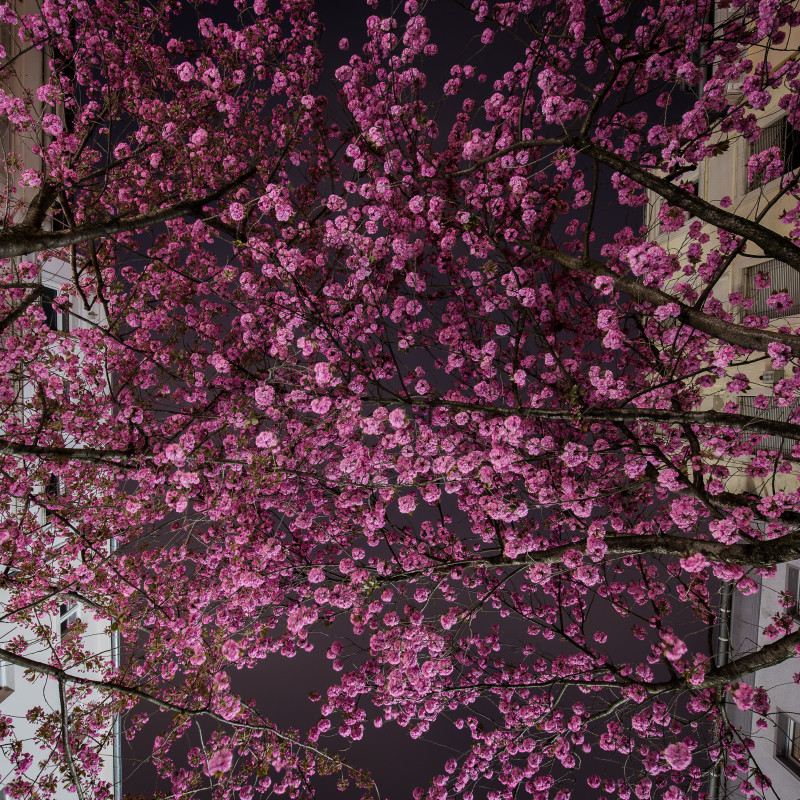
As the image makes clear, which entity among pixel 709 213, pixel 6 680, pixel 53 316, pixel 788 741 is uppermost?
pixel 53 316

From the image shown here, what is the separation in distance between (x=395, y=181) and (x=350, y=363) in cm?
307

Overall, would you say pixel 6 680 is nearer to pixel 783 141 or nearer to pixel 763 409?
pixel 763 409

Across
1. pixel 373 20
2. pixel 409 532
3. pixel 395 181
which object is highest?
pixel 373 20

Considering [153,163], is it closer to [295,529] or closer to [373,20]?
[373,20]

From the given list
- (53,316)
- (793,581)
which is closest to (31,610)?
(53,316)

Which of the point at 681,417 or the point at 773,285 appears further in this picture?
the point at 773,285

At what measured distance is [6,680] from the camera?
9891mm

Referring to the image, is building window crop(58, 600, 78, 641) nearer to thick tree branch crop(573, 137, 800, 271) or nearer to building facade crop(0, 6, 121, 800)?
building facade crop(0, 6, 121, 800)

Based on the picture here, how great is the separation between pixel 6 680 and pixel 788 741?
17473 millimetres

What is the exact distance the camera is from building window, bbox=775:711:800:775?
9672 mm

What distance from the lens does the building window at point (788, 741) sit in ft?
31.7

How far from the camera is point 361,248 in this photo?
22.8 feet

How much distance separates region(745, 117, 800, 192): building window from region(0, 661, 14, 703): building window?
20.8 metres

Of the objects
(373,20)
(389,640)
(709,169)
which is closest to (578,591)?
(389,640)
